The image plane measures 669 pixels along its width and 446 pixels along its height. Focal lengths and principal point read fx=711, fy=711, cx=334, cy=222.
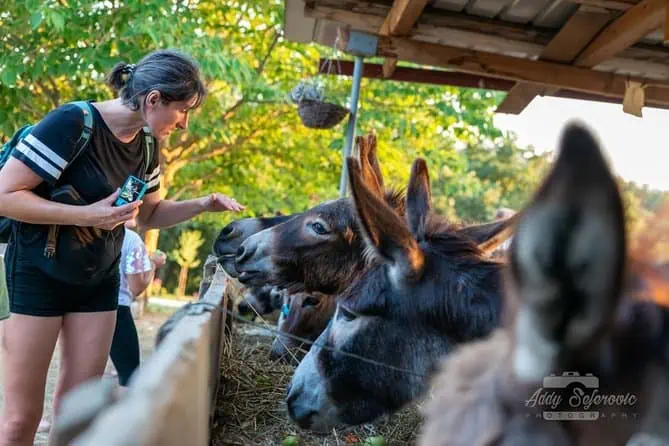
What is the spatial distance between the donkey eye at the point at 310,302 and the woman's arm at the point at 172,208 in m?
1.32

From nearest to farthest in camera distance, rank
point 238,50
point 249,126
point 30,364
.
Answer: point 30,364 < point 238,50 < point 249,126

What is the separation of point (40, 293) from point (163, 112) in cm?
84

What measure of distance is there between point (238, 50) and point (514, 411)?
462 inches

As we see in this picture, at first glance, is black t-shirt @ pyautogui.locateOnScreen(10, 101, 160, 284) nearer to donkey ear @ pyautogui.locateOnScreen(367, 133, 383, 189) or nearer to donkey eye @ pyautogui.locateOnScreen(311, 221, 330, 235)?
donkey eye @ pyautogui.locateOnScreen(311, 221, 330, 235)

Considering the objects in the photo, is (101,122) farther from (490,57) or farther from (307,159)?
(307,159)

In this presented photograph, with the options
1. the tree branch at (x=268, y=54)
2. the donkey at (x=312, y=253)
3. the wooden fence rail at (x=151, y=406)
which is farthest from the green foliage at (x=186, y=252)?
the wooden fence rail at (x=151, y=406)

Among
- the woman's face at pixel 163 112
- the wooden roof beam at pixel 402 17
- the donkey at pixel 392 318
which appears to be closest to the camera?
the donkey at pixel 392 318

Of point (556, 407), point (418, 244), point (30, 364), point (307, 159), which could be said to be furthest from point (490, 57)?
point (307, 159)

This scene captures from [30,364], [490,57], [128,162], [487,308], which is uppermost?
[490,57]

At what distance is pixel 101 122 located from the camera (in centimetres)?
284

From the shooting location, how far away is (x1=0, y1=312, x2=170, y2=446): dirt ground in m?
6.38

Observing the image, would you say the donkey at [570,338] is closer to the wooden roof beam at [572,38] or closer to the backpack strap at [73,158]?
the backpack strap at [73,158]

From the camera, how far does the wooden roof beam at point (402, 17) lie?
4523mm

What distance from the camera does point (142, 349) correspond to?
33.2 feet
